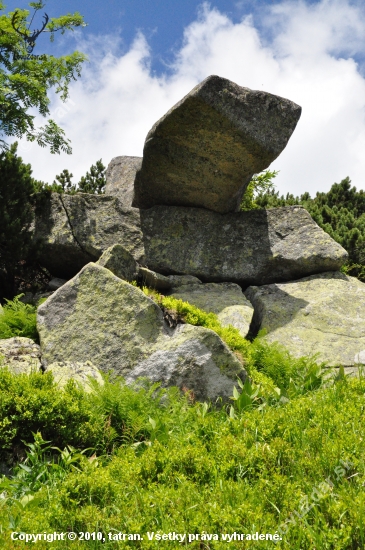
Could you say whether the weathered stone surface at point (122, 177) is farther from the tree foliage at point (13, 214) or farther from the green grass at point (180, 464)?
the green grass at point (180, 464)

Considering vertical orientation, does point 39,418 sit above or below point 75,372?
below

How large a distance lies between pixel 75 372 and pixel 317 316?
5179mm

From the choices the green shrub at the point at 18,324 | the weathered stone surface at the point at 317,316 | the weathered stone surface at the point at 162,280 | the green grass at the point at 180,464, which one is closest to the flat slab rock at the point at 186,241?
the weathered stone surface at the point at 162,280

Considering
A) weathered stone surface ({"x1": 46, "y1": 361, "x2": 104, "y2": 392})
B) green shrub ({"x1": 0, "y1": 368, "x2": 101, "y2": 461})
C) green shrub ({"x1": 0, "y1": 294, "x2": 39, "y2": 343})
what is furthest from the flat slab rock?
green shrub ({"x1": 0, "y1": 368, "x2": 101, "y2": 461})

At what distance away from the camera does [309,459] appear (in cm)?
448

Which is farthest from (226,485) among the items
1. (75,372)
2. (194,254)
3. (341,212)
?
(341,212)

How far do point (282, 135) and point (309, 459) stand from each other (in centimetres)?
771

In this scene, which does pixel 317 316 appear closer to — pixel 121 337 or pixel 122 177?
pixel 121 337

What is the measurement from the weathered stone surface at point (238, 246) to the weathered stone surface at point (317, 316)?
0.42 m

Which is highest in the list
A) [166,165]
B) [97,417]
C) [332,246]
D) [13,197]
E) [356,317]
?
[166,165]

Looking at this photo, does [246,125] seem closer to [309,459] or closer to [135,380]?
[135,380]

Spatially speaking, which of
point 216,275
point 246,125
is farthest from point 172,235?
point 246,125

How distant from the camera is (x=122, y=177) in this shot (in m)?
13.7

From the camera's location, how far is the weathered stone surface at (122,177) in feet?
42.5
